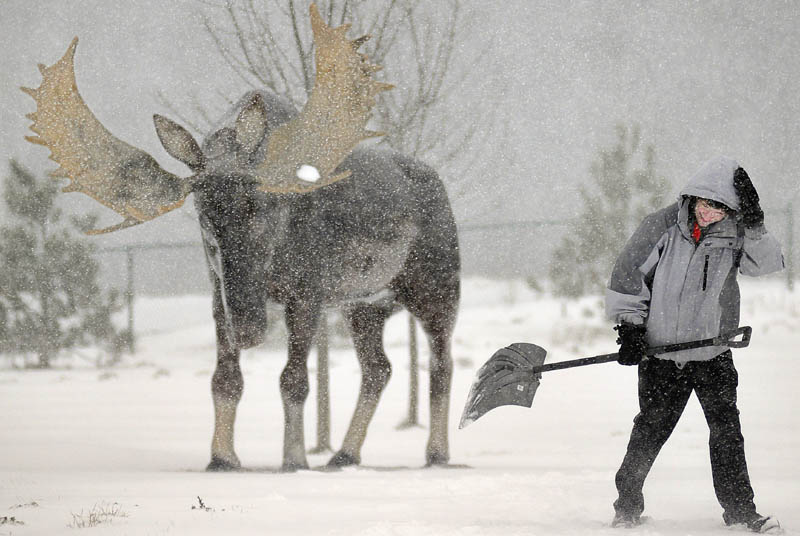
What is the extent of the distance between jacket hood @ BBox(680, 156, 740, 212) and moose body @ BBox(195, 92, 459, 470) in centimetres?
205

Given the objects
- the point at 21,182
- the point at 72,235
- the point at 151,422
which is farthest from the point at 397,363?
the point at 21,182

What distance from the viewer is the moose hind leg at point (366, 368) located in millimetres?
5105

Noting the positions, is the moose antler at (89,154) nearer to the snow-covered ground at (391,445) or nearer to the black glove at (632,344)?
the snow-covered ground at (391,445)

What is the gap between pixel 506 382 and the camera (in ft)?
11.1

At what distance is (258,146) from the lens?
446 cm

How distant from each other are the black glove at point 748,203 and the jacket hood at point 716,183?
2cm

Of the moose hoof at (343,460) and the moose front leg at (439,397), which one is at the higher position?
the moose front leg at (439,397)

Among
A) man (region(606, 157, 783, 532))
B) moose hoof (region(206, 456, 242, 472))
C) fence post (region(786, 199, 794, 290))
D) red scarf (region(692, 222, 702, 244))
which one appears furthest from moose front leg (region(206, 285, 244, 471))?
fence post (region(786, 199, 794, 290))

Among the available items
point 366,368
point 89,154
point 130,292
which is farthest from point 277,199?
point 130,292

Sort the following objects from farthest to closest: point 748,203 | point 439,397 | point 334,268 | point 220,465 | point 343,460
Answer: point 439,397, point 343,460, point 334,268, point 220,465, point 748,203

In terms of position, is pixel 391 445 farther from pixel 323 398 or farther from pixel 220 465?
pixel 220 465

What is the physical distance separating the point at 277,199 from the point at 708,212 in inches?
84.3

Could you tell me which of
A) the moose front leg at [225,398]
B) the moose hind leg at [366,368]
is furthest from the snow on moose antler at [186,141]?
the moose hind leg at [366,368]

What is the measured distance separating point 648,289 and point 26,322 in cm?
906
